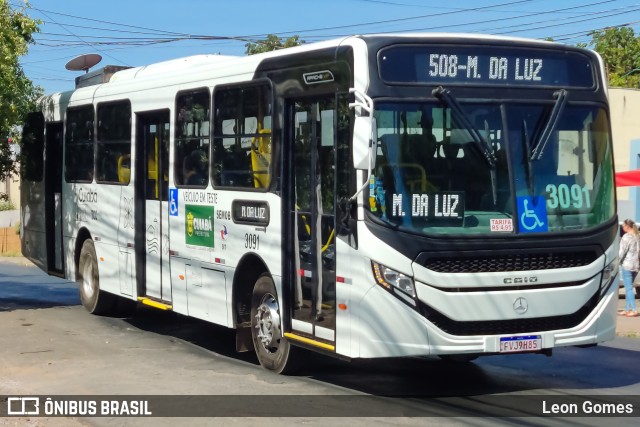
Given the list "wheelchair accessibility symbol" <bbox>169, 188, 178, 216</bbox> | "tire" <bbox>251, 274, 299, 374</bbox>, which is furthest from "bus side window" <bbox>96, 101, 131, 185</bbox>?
"tire" <bbox>251, 274, 299, 374</bbox>

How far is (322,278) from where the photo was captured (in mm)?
9922

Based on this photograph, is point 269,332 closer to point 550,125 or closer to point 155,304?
point 155,304

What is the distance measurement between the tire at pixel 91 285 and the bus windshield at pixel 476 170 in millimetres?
7661

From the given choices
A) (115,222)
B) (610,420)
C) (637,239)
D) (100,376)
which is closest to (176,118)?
(115,222)

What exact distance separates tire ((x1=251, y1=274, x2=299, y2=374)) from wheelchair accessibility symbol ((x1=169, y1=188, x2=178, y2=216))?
2.23m

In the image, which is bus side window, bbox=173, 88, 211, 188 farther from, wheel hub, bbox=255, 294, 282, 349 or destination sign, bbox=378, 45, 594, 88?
destination sign, bbox=378, 45, 594, 88

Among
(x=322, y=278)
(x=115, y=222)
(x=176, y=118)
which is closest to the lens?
(x=322, y=278)

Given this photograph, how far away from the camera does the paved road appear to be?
9.31 meters

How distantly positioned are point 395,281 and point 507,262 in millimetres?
1034

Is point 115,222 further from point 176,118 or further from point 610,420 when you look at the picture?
point 610,420

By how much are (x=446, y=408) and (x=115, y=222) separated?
7.04 m

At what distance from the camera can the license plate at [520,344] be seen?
914 centimetres

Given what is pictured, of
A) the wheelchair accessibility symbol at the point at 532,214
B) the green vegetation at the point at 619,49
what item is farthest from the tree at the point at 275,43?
the wheelchair accessibility symbol at the point at 532,214

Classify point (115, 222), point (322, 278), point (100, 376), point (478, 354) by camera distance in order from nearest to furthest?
1. point (478, 354)
2. point (322, 278)
3. point (100, 376)
4. point (115, 222)
